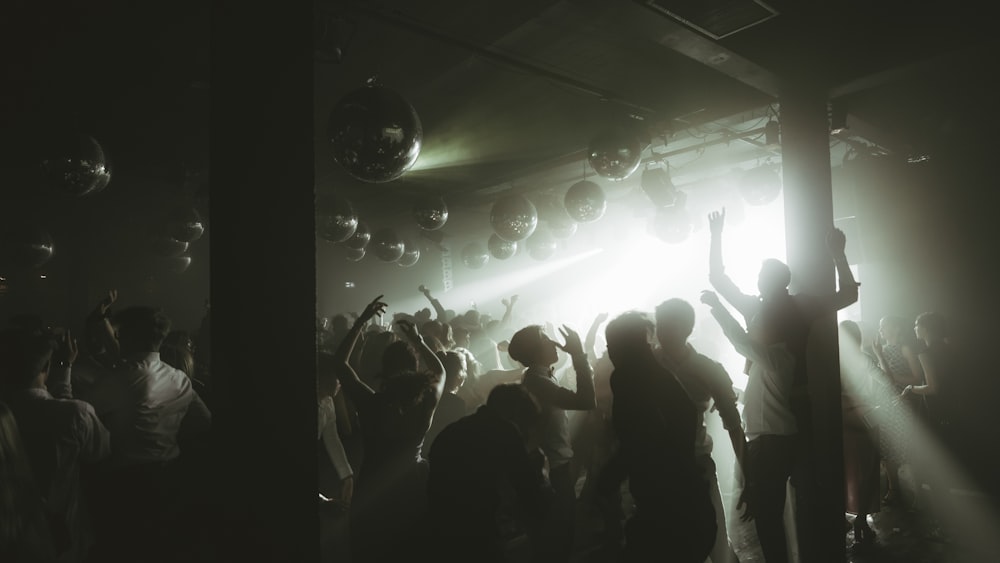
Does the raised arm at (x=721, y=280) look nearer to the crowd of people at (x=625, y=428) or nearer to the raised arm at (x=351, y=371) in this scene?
the crowd of people at (x=625, y=428)

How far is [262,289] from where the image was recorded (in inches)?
70.7

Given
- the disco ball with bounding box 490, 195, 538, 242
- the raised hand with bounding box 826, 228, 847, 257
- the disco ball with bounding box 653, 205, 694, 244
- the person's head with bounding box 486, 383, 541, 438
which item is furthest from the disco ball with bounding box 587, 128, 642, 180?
the person's head with bounding box 486, 383, 541, 438

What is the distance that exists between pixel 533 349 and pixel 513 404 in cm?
72

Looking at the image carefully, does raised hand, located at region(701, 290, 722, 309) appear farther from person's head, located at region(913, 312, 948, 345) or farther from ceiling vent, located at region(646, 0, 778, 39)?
person's head, located at region(913, 312, 948, 345)

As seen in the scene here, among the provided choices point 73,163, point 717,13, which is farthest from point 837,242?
point 73,163

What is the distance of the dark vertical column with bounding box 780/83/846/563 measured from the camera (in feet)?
11.3

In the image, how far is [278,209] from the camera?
1832mm

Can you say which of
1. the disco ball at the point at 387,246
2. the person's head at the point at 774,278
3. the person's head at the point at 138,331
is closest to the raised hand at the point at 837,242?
the person's head at the point at 774,278

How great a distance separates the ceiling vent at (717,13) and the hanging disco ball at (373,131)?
1.78 metres

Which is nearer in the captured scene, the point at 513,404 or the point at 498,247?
the point at 513,404

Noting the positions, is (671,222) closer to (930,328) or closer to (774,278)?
(930,328)

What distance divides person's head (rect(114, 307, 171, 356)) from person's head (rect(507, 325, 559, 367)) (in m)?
1.85

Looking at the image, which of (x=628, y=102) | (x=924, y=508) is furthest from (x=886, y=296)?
(x=628, y=102)

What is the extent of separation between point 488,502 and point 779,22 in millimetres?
3607
